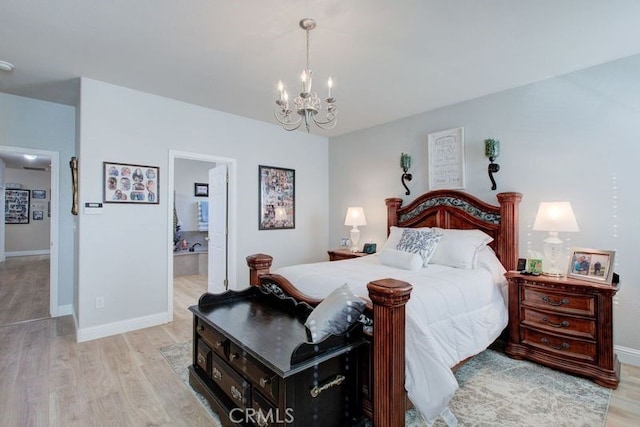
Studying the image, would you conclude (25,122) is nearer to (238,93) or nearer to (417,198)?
(238,93)

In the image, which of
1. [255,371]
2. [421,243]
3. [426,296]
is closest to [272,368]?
[255,371]

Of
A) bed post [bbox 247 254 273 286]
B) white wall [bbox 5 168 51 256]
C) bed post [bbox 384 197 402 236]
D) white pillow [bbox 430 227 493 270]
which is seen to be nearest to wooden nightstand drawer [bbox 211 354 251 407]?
bed post [bbox 247 254 273 286]

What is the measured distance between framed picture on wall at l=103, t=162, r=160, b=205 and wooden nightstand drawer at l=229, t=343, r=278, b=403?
8.03ft

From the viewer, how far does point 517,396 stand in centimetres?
217

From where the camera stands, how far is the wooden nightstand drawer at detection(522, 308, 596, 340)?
2.42 m

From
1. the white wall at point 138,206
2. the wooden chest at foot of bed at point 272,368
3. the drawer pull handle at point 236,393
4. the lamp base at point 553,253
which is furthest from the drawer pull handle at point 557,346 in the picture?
the white wall at point 138,206

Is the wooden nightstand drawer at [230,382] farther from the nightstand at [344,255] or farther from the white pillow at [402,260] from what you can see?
the nightstand at [344,255]

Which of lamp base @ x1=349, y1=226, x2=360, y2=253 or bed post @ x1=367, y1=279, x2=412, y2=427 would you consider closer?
bed post @ x1=367, y1=279, x2=412, y2=427

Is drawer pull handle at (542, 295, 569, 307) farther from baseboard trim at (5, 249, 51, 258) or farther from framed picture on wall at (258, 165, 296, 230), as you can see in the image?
baseboard trim at (5, 249, 51, 258)

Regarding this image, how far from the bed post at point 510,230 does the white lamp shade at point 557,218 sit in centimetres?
36

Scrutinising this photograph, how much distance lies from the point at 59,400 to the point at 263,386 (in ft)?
5.40

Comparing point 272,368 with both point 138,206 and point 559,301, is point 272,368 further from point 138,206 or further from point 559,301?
point 138,206

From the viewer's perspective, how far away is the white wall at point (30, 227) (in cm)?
859

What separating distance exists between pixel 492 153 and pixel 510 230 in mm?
827
